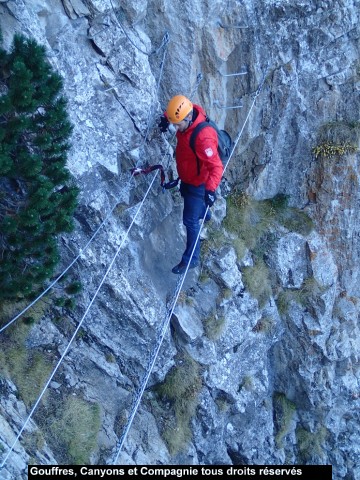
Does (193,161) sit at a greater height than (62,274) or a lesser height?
greater

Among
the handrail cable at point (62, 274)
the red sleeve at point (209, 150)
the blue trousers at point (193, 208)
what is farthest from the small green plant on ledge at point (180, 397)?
the red sleeve at point (209, 150)

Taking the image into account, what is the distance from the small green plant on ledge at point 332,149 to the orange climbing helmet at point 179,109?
5239 millimetres

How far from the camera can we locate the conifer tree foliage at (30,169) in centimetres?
654

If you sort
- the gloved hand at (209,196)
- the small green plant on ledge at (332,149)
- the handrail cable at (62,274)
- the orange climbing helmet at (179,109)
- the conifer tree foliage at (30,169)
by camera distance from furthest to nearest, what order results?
the small green plant on ledge at (332,149) → the gloved hand at (209,196) → the orange climbing helmet at (179,109) → the handrail cable at (62,274) → the conifer tree foliage at (30,169)

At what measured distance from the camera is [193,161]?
8.66 meters

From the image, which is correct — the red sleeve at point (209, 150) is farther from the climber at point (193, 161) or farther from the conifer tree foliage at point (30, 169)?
the conifer tree foliage at point (30, 169)

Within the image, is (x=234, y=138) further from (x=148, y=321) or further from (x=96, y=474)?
(x=96, y=474)

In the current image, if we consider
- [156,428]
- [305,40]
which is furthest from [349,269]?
[156,428]

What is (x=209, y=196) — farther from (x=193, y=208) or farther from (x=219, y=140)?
(x=219, y=140)

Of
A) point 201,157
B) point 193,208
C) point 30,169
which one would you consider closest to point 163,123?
point 201,157

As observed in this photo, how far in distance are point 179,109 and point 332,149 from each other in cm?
553

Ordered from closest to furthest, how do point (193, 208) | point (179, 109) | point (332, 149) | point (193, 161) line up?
point (179, 109) → point (193, 161) → point (193, 208) → point (332, 149)

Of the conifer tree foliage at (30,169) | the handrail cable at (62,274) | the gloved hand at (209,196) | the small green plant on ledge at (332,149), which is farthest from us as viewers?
the small green plant on ledge at (332,149)

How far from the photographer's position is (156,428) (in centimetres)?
981
